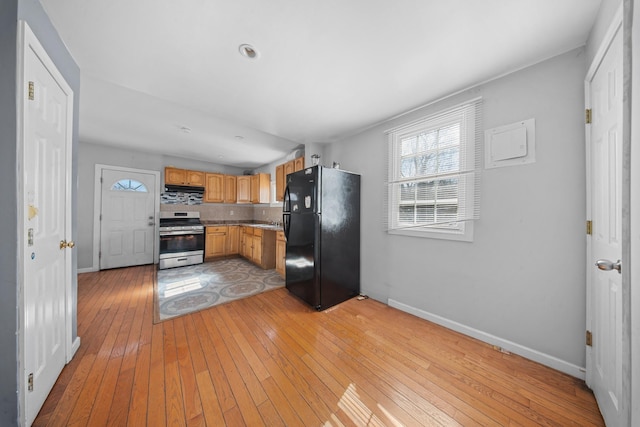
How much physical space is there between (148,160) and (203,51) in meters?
4.20

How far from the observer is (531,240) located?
1673mm

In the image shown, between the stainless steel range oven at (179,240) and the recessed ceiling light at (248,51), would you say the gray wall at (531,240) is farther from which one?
the stainless steel range oven at (179,240)

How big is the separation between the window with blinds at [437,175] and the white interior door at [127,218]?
5082 millimetres

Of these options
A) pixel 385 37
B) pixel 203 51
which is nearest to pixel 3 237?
pixel 203 51

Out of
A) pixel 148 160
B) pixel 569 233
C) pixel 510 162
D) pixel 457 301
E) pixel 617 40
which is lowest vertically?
pixel 457 301

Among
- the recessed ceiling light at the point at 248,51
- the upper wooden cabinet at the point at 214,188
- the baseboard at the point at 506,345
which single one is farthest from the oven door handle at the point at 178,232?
the baseboard at the point at 506,345

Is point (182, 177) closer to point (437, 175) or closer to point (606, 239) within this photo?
point (437, 175)

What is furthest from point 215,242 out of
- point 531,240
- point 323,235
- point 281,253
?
point 531,240

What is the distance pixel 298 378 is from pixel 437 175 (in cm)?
224

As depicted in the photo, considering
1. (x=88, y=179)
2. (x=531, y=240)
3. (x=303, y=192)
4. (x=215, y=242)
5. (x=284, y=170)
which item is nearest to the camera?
(x=531, y=240)

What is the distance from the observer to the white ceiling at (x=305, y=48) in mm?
1234

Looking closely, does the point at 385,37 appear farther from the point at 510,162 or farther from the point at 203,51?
the point at 510,162

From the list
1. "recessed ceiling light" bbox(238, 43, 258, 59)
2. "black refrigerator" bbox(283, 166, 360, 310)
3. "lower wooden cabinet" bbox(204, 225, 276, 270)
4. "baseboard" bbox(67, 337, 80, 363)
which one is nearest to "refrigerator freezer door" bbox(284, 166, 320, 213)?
"black refrigerator" bbox(283, 166, 360, 310)

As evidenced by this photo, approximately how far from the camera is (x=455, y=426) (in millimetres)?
1154
